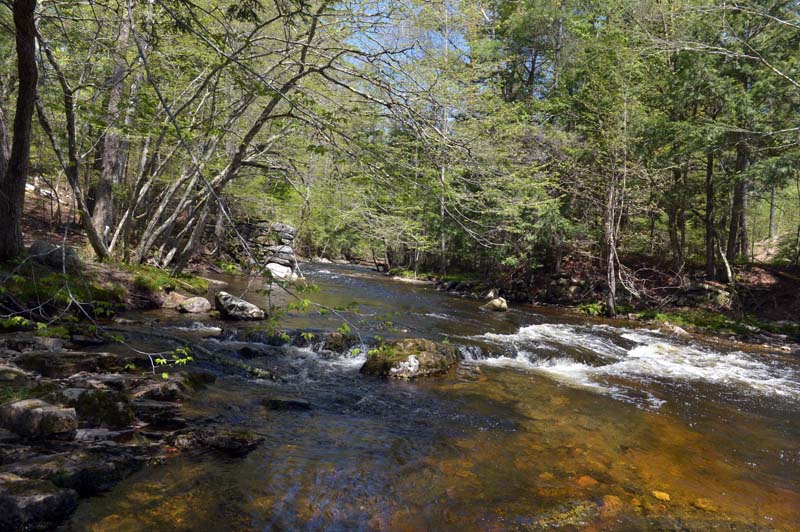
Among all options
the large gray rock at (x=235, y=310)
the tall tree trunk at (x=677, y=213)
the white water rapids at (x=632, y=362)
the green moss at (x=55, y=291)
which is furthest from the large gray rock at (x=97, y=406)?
the tall tree trunk at (x=677, y=213)

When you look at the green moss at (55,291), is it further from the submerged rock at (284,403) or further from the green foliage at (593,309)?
the green foliage at (593,309)

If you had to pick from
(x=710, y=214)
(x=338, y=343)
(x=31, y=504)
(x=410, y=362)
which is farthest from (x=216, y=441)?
(x=710, y=214)

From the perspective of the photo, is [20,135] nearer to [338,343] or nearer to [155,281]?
[338,343]

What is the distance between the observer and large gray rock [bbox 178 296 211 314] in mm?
11359

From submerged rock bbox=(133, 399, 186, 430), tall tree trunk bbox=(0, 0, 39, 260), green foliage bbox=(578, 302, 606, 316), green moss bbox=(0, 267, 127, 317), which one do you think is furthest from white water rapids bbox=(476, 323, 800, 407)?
tall tree trunk bbox=(0, 0, 39, 260)

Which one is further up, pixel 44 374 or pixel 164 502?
pixel 44 374

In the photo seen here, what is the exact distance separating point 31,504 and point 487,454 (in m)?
4.01

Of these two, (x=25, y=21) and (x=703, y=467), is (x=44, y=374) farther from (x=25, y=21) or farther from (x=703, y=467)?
(x=703, y=467)

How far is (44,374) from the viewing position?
18.1 ft

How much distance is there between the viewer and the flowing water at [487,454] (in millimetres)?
3791

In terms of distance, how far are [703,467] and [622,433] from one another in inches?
39.3

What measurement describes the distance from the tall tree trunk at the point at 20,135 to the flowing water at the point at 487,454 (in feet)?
11.0

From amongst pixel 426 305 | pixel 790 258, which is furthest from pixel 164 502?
pixel 790 258

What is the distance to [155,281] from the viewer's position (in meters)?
11.6
